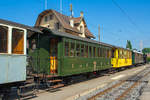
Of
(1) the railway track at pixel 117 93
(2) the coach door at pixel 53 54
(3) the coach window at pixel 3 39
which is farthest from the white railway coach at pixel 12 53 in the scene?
(1) the railway track at pixel 117 93

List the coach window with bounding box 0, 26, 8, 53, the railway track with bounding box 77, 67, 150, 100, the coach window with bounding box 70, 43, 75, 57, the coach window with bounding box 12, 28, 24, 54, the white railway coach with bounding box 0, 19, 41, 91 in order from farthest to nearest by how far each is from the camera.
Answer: the coach window with bounding box 70, 43, 75, 57, the railway track with bounding box 77, 67, 150, 100, the coach window with bounding box 12, 28, 24, 54, the coach window with bounding box 0, 26, 8, 53, the white railway coach with bounding box 0, 19, 41, 91

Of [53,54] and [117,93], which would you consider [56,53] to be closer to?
[53,54]

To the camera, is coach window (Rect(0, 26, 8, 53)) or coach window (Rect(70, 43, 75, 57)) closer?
coach window (Rect(0, 26, 8, 53))

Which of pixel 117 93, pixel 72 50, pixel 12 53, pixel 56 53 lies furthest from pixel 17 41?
pixel 117 93

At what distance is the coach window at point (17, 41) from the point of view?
643 centimetres

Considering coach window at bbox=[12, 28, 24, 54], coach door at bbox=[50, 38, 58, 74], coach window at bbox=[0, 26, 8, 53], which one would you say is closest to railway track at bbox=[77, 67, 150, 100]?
coach door at bbox=[50, 38, 58, 74]

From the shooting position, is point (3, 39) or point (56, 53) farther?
point (56, 53)

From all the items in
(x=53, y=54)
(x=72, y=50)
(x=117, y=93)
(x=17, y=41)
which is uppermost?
(x=17, y=41)

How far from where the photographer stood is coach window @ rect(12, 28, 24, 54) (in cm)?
643

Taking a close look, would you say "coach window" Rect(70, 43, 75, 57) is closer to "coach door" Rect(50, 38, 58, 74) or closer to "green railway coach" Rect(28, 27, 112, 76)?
"green railway coach" Rect(28, 27, 112, 76)

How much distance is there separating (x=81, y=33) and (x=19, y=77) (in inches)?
916

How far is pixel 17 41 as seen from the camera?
659 cm

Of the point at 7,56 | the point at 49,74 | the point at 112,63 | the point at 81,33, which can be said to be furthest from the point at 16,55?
the point at 81,33

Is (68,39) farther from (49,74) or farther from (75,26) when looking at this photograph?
(75,26)
